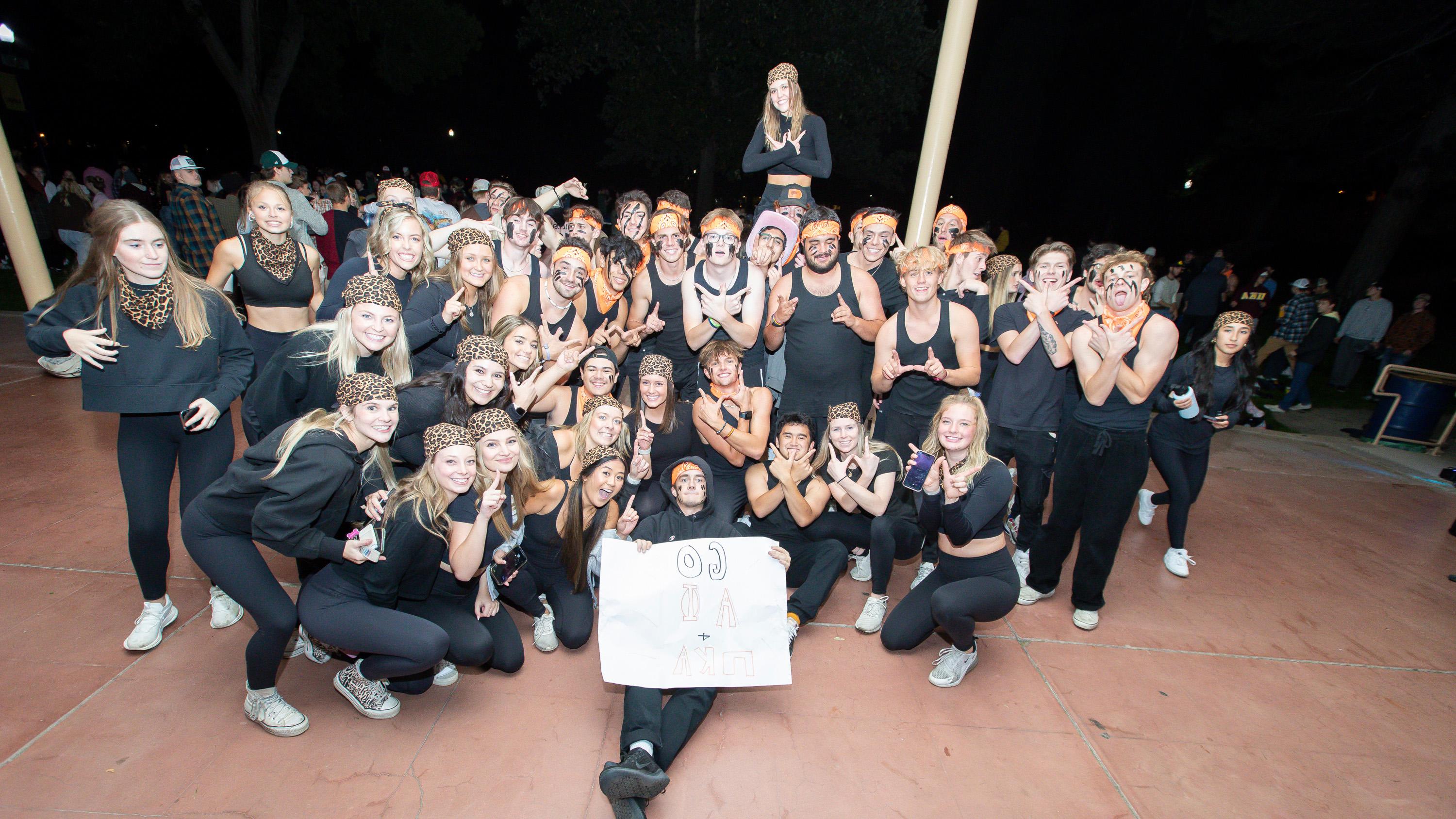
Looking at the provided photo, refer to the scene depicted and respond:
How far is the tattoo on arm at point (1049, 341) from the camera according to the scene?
3.90 m

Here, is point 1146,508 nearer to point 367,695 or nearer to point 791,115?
point 791,115

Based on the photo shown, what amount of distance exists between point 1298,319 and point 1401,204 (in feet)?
23.8

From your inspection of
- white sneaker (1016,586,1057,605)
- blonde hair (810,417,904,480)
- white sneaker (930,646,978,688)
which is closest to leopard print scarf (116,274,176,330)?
blonde hair (810,417,904,480)

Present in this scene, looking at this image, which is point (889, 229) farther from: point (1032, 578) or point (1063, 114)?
point (1063, 114)

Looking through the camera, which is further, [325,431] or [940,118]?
[940,118]

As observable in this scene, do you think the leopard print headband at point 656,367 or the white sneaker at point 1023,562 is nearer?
the leopard print headband at point 656,367

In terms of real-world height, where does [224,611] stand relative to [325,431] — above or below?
below

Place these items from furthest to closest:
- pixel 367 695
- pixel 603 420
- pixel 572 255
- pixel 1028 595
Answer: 1. pixel 1028 595
2. pixel 572 255
3. pixel 603 420
4. pixel 367 695

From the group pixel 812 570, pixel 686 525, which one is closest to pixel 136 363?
pixel 686 525

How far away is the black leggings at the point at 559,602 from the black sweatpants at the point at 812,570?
1.13m

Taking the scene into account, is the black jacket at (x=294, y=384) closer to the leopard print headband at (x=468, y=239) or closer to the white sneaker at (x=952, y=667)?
the leopard print headband at (x=468, y=239)

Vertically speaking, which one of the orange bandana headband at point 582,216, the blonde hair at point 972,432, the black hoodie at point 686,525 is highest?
the orange bandana headband at point 582,216

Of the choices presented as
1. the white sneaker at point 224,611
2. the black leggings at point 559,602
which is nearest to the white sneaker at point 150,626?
the white sneaker at point 224,611

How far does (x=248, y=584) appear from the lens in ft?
8.98
